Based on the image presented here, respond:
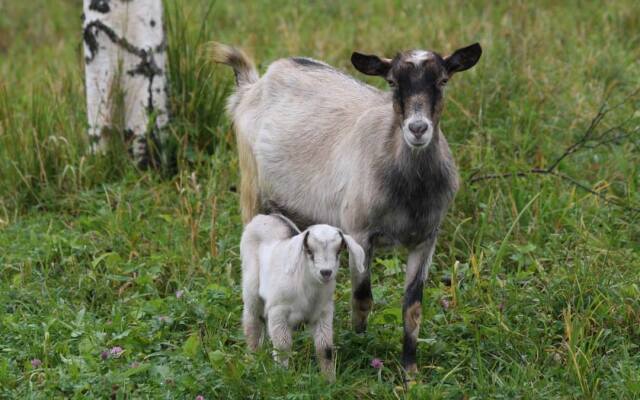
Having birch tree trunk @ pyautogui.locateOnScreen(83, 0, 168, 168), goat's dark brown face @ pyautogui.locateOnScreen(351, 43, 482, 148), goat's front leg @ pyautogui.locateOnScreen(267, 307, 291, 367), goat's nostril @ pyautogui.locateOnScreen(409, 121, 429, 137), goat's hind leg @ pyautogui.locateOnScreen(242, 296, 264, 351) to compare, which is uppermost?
goat's dark brown face @ pyautogui.locateOnScreen(351, 43, 482, 148)

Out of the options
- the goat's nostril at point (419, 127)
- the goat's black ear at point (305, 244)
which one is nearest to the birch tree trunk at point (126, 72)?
the goat's black ear at point (305, 244)

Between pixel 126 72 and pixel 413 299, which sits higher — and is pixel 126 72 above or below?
above

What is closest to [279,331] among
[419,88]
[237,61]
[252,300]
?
[252,300]

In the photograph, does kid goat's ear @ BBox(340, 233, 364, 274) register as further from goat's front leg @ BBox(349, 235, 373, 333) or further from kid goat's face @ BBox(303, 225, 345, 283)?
goat's front leg @ BBox(349, 235, 373, 333)

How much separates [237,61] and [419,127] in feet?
7.00

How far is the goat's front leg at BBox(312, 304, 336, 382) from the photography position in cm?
457

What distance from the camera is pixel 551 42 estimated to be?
840cm

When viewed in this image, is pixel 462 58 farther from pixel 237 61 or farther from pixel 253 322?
pixel 237 61

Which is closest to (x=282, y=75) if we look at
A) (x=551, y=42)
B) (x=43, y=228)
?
(x=43, y=228)

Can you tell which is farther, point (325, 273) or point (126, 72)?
point (126, 72)

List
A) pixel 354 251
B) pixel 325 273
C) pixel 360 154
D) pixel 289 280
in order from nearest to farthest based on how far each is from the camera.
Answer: pixel 325 273
pixel 354 251
pixel 289 280
pixel 360 154

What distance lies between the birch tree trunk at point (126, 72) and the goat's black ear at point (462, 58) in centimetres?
276

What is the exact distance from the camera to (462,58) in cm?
475

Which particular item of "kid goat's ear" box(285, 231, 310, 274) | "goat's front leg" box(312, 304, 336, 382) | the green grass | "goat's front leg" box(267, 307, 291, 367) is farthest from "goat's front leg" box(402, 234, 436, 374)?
"kid goat's ear" box(285, 231, 310, 274)
